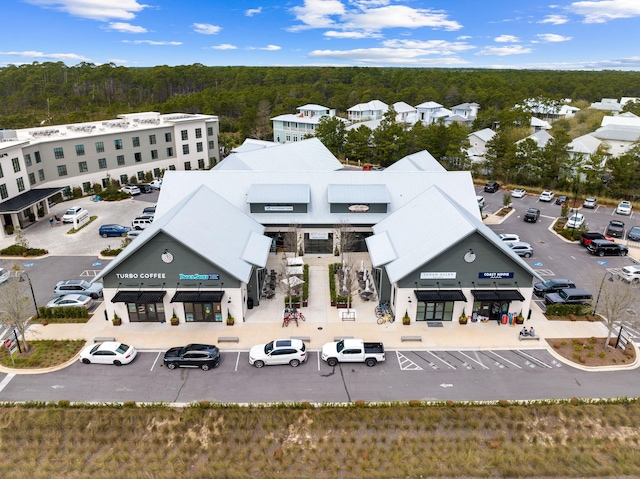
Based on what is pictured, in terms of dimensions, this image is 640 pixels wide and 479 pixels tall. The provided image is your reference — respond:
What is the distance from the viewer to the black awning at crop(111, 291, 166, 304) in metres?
32.1

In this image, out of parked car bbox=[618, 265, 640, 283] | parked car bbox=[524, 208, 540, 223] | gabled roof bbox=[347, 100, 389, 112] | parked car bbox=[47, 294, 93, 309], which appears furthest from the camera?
gabled roof bbox=[347, 100, 389, 112]

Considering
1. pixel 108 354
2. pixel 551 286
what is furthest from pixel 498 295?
pixel 108 354

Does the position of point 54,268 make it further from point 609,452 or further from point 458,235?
point 609,452

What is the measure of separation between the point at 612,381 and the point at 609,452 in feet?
21.0

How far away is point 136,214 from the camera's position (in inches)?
2379

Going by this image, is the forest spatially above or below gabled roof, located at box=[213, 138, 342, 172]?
above

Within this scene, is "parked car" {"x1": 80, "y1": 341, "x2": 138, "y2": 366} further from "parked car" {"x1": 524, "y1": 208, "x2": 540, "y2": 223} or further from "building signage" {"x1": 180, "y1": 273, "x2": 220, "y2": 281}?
"parked car" {"x1": 524, "y1": 208, "x2": 540, "y2": 223}

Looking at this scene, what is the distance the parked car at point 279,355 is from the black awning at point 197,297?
5.52m

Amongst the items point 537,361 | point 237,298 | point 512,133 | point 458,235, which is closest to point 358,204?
point 458,235

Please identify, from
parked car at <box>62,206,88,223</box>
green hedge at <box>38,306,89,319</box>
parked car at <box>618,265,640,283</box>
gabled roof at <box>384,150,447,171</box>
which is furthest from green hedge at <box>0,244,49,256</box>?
parked car at <box>618,265,640,283</box>

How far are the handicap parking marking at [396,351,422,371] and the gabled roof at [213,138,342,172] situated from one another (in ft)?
118

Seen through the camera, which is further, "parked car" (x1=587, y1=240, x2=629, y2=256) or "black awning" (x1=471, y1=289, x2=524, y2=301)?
"parked car" (x1=587, y1=240, x2=629, y2=256)

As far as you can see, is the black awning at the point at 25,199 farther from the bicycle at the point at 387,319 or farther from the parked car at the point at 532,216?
the parked car at the point at 532,216

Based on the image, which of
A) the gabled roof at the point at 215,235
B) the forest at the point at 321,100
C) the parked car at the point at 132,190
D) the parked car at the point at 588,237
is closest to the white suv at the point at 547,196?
the forest at the point at 321,100
